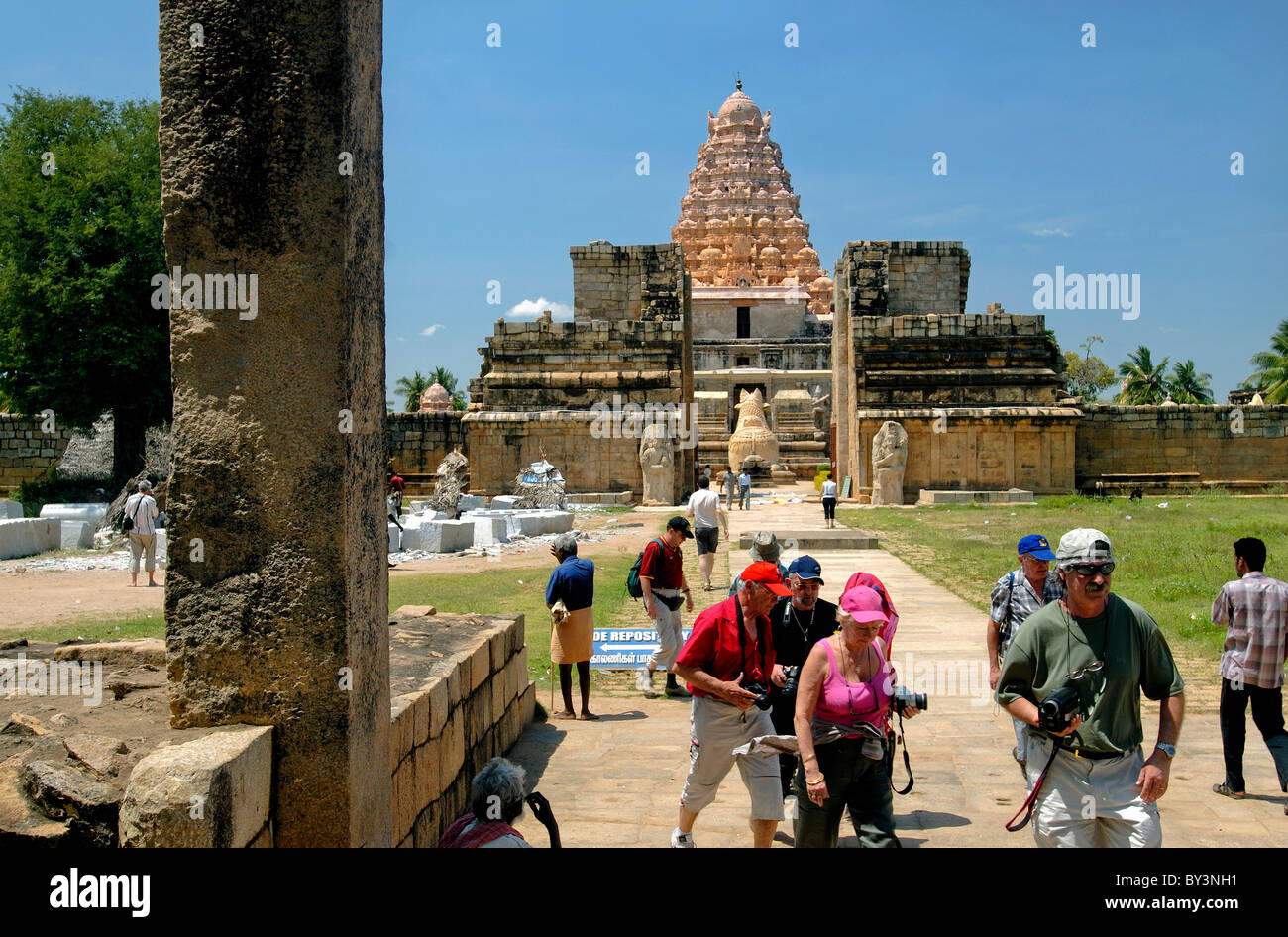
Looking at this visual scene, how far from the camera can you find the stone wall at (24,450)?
92.3ft

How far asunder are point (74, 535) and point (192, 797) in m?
16.6

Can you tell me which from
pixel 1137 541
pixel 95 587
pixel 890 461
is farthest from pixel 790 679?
pixel 890 461

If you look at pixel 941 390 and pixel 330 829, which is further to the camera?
pixel 941 390

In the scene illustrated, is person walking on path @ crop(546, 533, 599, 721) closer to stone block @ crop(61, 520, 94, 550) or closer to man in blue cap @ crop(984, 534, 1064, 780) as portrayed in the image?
man in blue cap @ crop(984, 534, 1064, 780)

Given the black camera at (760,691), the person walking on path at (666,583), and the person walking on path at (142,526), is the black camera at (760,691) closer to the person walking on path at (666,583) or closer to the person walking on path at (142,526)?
the person walking on path at (666,583)

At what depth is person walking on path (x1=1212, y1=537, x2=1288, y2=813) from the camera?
18.3 feet

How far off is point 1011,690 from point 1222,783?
9.55 feet

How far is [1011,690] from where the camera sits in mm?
3771

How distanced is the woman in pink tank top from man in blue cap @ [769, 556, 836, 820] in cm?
84

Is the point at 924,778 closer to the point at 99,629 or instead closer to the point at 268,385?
the point at 268,385

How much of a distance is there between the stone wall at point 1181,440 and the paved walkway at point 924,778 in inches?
770
